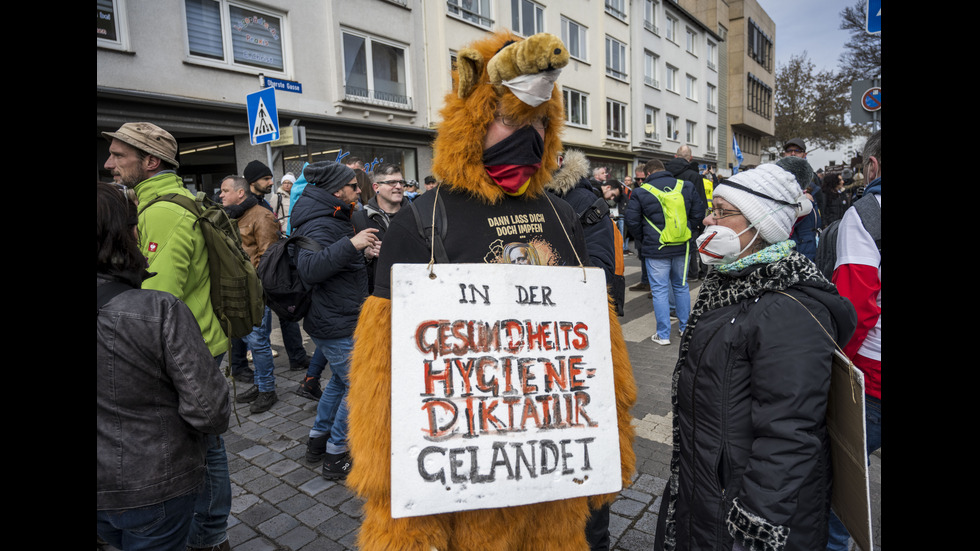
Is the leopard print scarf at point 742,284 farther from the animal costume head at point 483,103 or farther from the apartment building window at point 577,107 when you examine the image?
the apartment building window at point 577,107

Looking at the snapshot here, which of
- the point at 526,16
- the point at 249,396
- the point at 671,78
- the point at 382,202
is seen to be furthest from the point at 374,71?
the point at 671,78

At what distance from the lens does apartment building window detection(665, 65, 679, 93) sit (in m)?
30.1

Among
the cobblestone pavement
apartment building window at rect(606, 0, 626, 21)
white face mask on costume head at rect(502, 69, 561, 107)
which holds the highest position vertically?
apartment building window at rect(606, 0, 626, 21)

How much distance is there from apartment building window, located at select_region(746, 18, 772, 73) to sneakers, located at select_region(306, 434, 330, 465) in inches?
1723

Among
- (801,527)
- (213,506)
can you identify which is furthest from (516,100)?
(213,506)

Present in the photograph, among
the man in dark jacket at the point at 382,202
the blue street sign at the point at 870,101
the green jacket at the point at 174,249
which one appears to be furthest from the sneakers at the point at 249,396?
the blue street sign at the point at 870,101

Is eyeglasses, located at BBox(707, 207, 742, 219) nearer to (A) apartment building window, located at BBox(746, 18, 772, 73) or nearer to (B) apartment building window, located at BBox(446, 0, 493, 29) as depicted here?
(B) apartment building window, located at BBox(446, 0, 493, 29)

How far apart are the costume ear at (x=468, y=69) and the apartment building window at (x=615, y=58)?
24908mm

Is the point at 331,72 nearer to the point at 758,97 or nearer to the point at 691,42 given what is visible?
the point at 691,42

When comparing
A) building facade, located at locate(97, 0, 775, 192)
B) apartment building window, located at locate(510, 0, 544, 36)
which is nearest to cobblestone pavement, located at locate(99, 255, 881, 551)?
building facade, located at locate(97, 0, 775, 192)

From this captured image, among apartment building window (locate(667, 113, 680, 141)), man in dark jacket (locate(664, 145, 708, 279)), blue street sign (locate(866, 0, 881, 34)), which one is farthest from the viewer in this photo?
apartment building window (locate(667, 113, 680, 141))

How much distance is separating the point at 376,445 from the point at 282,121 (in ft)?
41.6

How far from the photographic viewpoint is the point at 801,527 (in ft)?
4.77
